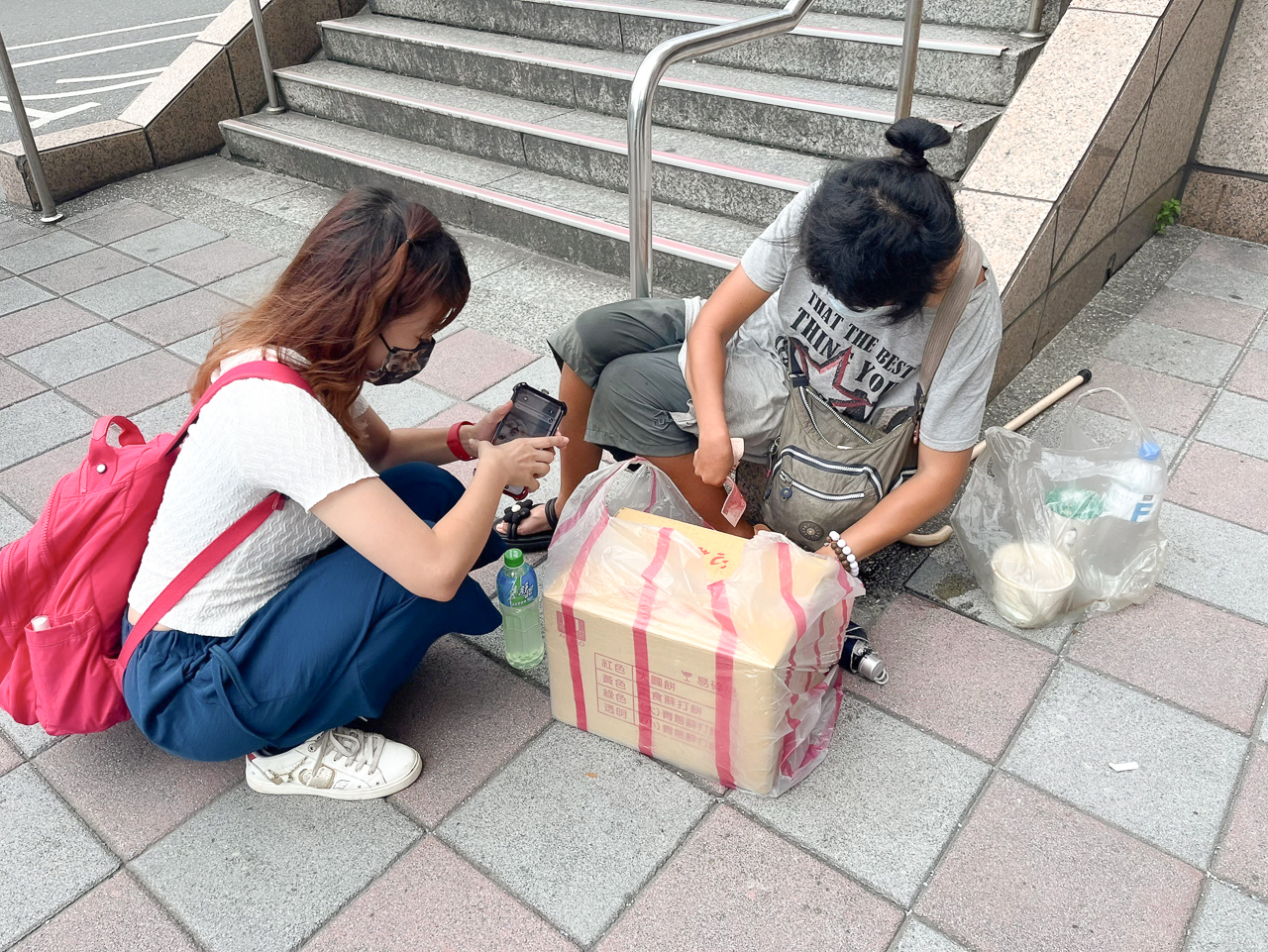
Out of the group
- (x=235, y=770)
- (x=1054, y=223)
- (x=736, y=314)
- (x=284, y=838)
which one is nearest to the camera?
(x=284, y=838)

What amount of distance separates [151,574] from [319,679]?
0.38 meters

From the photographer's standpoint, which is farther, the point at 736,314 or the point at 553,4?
the point at 553,4

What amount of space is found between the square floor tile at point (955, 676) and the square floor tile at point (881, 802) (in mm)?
62

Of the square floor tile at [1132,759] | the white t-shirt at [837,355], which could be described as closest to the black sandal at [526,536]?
the white t-shirt at [837,355]

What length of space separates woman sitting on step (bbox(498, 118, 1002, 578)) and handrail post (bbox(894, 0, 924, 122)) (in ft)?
3.71

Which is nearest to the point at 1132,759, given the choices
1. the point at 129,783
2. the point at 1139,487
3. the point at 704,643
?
the point at 1139,487

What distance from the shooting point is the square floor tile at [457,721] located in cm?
205

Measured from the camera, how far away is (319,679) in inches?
73.1

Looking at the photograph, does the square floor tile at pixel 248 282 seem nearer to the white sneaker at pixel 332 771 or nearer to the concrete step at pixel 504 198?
the concrete step at pixel 504 198

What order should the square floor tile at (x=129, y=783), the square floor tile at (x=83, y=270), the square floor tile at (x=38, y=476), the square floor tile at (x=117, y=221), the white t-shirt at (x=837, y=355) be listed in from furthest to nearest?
the square floor tile at (x=117, y=221) < the square floor tile at (x=83, y=270) < the square floor tile at (x=38, y=476) < the white t-shirt at (x=837, y=355) < the square floor tile at (x=129, y=783)

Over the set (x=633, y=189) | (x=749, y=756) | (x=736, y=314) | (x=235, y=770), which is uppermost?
(x=633, y=189)

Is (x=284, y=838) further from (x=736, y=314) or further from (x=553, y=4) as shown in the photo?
(x=553, y=4)

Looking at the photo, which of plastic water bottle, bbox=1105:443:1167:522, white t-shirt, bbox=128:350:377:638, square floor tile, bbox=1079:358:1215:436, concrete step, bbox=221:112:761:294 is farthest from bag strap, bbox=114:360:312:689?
square floor tile, bbox=1079:358:1215:436

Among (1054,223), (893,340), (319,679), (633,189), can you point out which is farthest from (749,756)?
(1054,223)
